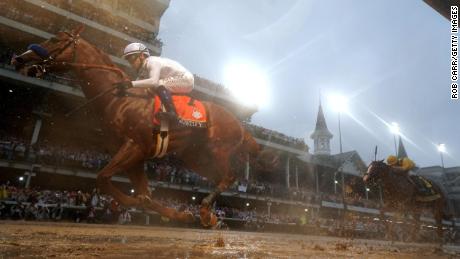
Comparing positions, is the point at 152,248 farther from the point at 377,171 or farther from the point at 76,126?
the point at 76,126

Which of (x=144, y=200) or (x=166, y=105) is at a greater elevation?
(x=166, y=105)

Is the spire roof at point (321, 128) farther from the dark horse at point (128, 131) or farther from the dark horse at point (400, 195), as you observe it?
the dark horse at point (128, 131)

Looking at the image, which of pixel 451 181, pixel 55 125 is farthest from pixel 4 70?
pixel 451 181

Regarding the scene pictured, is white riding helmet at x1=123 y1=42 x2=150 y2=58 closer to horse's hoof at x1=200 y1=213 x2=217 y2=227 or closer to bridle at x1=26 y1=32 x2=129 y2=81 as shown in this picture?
bridle at x1=26 y1=32 x2=129 y2=81

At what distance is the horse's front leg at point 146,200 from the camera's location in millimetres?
4280

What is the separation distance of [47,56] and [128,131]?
1.58m

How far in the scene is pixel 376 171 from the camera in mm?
12609

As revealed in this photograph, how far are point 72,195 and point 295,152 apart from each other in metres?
25.1

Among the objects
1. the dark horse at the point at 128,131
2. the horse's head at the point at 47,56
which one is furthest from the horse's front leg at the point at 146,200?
the horse's head at the point at 47,56

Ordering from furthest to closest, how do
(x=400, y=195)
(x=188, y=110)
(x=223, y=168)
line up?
Answer: 1. (x=400, y=195)
2. (x=223, y=168)
3. (x=188, y=110)

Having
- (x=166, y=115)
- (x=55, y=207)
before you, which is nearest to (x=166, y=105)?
(x=166, y=115)

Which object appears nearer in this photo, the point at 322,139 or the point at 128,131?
the point at 128,131

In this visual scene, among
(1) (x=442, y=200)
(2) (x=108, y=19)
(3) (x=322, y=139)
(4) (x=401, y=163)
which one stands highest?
(3) (x=322, y=139)

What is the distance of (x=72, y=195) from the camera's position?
17.7 meters
